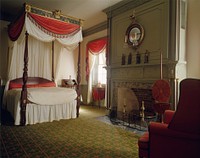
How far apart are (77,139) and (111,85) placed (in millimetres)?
2368

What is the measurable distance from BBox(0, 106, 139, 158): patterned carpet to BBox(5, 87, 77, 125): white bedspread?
9.7 inches

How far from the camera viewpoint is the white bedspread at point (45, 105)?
380 cm

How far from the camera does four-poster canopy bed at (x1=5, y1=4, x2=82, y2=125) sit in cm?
371

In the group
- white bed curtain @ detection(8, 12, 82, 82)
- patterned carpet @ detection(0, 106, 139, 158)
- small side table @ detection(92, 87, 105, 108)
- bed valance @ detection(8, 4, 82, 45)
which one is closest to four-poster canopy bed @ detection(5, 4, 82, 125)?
bed valance @ detection(8, 4, 82, 45)

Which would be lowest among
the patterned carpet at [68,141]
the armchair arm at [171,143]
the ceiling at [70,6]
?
the patterned carpet at [68,141]

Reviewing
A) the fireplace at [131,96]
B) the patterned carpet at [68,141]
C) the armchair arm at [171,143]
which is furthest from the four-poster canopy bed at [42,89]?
the armchair arm at [171,143]

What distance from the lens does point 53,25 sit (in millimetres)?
4059

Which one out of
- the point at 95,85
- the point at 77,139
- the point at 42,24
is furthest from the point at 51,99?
the point at 95,85

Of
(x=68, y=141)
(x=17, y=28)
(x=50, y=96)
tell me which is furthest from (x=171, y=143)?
(x=17, y=28)

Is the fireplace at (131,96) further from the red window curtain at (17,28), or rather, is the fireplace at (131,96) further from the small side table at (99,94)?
the red window curtain at (17,28)

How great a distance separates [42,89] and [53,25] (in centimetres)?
156

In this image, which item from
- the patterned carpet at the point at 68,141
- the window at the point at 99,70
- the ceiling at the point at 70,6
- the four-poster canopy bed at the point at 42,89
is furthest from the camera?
the window at the point at 99,70

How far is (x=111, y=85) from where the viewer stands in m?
5.02

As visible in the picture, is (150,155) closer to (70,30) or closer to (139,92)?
(139,92)
